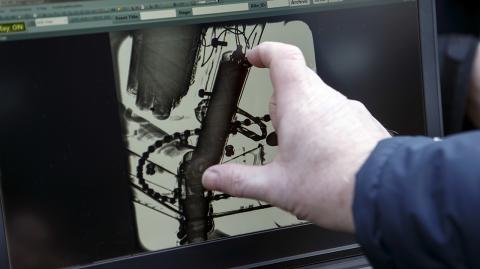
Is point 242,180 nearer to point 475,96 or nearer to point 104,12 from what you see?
point 104,12

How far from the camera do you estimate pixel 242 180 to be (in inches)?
22.7

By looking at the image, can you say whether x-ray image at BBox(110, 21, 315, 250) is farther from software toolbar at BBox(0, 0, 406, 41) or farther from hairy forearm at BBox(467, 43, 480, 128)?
hairy forearm at BBox(467, 43, 480, 128)

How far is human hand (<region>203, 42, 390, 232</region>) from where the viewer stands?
54 centimetres

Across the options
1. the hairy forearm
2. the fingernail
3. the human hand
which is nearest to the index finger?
the human hand

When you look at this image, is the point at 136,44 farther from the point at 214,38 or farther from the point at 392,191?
the point at 392,191

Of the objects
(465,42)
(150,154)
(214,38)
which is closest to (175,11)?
(214,38)

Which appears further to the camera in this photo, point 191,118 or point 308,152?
point 191,118

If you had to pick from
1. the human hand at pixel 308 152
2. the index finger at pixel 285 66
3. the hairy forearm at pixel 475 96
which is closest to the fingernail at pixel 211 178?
the human hand at pixel 308 152

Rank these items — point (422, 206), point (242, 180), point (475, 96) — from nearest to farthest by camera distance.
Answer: point (422, 206), point (242, 180), point (475, 96)

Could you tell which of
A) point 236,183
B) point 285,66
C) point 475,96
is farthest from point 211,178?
point 475,96

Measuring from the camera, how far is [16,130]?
60 centimetres

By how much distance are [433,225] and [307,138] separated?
0.47 feet

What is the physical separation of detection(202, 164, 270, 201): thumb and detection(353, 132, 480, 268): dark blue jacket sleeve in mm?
109

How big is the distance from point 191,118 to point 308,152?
17 cm
